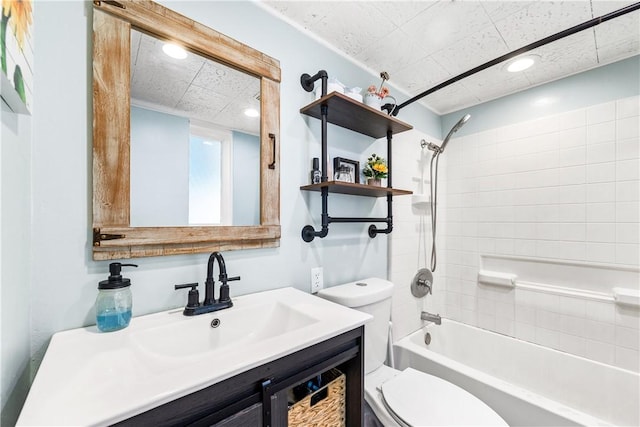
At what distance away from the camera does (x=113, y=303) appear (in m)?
0.74

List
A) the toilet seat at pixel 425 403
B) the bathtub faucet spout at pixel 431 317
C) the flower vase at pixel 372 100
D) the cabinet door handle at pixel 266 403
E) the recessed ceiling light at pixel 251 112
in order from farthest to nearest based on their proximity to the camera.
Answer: the bathtub faucet spout at pixel 431 317 < the flower vase at pixel 372 100 < the recessed ceiling light at pixel 251 112 < the toilet seat at pixel 425 403 < the cabinet door handle at pixel 266 403

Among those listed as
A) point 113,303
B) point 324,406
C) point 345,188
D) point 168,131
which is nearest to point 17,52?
point 168,131

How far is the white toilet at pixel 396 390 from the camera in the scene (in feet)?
3.36

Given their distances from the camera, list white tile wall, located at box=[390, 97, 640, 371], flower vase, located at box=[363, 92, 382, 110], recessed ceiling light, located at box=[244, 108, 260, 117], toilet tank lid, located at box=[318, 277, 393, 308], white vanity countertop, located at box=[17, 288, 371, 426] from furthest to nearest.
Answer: white tile wall, located at box=[390, 97, 640, 371], flower vase, located at box=[363, 92, 382, 110], toilet tank lid, located at box=[318, 277, 393, 308], recessed ceiling light, located at box=[244, 108, 260, 117], white vanity countertop, located at box=[17, 288, 371, 426]

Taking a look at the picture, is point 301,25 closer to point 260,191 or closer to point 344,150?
point 344,150

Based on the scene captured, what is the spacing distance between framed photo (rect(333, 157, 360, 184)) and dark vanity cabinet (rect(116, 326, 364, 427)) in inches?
34.2

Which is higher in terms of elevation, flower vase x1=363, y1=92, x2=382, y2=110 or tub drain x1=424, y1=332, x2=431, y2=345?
flower vase x1=363, y1=92, x2=382, y2=110

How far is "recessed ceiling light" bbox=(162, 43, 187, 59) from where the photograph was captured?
3.03 feet

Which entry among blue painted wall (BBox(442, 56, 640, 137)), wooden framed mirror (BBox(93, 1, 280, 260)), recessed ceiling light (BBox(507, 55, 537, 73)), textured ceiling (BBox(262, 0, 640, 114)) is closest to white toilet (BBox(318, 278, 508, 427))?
wooden framed mirror (BBox(93, 1, 280, 260))

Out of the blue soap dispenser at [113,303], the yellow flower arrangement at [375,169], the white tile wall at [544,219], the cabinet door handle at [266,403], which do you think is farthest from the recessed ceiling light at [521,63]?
the blue soap dispenser at [113,303]

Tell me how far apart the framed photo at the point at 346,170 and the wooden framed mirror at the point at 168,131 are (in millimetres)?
405

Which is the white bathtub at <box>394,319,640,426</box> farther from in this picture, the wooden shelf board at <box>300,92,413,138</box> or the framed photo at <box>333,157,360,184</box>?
the wooden shelf board at <box>300,92,413,138</box>

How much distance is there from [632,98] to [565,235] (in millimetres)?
890

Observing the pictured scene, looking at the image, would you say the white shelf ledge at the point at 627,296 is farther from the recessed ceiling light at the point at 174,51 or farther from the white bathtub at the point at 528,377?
the recessed ceiling light at the point at 174,51
